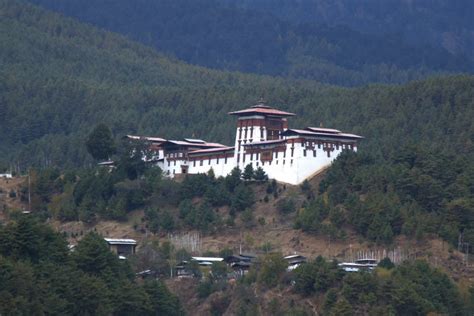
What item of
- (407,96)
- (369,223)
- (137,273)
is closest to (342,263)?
(369,223)

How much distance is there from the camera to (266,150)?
497 feet

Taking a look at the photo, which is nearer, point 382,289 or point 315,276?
point 382,289

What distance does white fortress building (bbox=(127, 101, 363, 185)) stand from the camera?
489ft

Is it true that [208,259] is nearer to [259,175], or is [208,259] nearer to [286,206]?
[286,206]

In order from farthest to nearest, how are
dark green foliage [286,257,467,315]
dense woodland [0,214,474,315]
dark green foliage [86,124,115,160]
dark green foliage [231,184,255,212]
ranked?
dark green foliage [86,124,115,160]
dark green foliage [231,184,255,212]
dark green foliage [286,257,467,315]
dense woodland [0,214,474,315]

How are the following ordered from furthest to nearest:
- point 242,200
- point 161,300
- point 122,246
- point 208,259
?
point 242,200, point 122,246, point 208,259, point 161,300

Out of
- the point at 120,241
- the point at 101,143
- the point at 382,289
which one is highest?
the point at 101,143

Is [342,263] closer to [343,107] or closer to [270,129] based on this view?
[270,129]

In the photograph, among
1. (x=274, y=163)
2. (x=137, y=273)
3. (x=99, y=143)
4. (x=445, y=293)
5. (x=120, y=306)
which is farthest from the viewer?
(x=99, y=143)

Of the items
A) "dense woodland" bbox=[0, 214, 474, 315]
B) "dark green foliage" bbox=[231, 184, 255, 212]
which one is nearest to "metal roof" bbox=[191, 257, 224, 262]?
"dense woodland" bbox=[0, 214, 474, 315]

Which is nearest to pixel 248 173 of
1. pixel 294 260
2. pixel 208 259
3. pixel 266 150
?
pixel 266 150

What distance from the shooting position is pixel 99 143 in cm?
16275

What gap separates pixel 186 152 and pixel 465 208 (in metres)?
32.1

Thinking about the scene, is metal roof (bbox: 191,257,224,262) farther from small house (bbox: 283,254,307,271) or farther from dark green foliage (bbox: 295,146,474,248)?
dark green foliage (bbox: 295,146,474,248)
